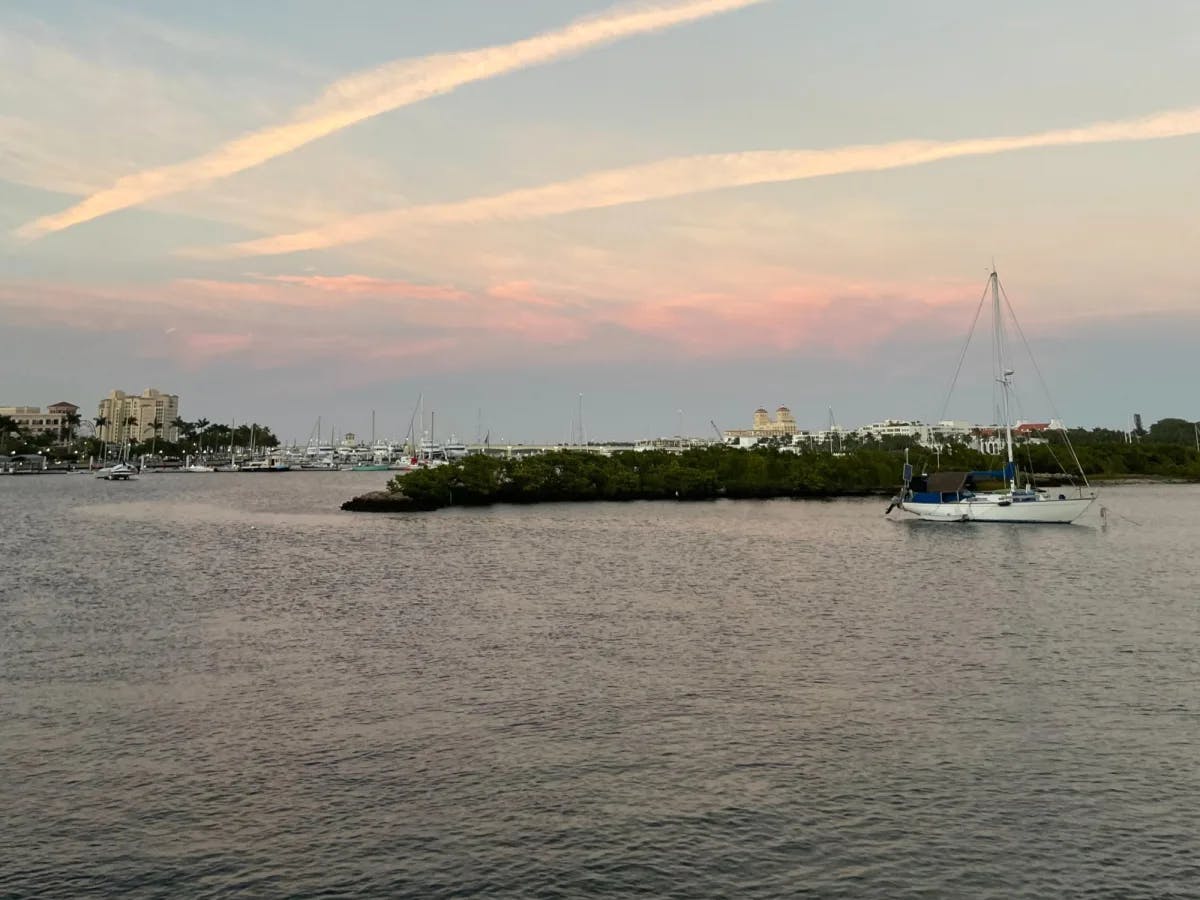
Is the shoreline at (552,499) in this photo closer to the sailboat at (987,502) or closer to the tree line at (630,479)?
the tree line at (630,479)

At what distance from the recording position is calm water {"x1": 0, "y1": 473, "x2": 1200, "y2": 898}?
1978 cm

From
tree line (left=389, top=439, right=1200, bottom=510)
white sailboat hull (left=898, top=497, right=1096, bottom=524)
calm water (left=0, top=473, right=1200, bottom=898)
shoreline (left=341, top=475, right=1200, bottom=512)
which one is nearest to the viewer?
calm water (left=0, top=473, right=1200, bottom=898)

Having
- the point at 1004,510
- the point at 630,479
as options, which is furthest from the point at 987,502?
the point at 630,479

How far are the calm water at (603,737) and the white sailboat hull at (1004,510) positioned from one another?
147ft

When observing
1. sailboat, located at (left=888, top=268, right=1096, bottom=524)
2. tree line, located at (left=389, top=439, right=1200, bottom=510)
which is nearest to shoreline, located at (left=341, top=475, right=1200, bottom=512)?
tree line, located at (left=389, top=439, right=1200, bottom=510)

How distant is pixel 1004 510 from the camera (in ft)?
366

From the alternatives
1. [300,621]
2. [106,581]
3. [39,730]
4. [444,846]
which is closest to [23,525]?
[106,581]

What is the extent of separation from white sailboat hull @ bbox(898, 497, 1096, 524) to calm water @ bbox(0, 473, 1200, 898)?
4495 cm

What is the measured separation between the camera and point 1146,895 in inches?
719

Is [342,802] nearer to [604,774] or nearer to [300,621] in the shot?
[604,774]

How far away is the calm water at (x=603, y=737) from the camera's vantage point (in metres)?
19.8

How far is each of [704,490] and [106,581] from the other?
133135 mm

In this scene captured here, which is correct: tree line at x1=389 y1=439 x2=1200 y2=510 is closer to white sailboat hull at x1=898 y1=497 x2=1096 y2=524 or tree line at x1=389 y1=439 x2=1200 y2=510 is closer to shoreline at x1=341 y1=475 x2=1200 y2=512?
shoreline at x1=341 y1=475 x2=1200 y2=512

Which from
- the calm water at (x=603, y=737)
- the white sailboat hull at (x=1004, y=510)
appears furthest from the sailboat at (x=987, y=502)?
the calm water at (x=603, y=737)
